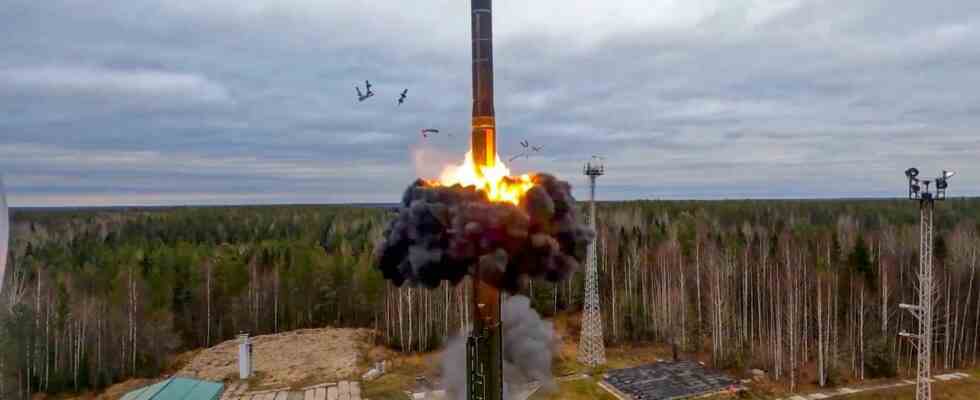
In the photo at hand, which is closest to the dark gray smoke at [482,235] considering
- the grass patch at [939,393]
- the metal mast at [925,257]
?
the metal mast at [925,257]

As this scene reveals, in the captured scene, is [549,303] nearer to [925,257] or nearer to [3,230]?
[925,257]

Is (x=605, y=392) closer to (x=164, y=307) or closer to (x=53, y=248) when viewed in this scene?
(x=164, y=307)

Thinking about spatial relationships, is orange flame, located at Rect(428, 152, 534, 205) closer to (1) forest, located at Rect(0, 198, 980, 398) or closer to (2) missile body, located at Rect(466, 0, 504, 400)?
(2) missile body, located at Rect(466, 0, 504, 400)

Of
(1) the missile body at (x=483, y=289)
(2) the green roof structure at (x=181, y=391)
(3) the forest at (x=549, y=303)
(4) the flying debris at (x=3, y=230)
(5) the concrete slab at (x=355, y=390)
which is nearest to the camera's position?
(4) the flying debris at (x=3, y=230)

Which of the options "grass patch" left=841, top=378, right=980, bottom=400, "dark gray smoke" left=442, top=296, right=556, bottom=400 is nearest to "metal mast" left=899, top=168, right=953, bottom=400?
"grass patch" left=841, top=378, right=980, bottom=400

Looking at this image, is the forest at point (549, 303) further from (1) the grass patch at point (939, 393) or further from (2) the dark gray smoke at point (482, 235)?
(2) the dark gray smoke at point (482, 235)

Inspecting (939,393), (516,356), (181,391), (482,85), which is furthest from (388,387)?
(939,393)
